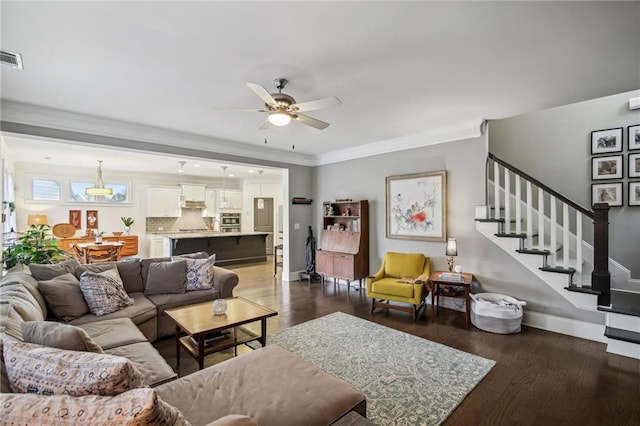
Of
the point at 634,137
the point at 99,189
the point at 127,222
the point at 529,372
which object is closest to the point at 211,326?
the point at 529,372

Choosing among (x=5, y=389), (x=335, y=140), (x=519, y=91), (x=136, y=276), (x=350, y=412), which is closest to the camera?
(x=5, y=389)

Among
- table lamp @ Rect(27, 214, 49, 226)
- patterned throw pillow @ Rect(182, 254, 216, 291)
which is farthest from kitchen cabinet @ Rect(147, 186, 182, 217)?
patterned throw pillow @ Rect(182, 254, 216, 291)

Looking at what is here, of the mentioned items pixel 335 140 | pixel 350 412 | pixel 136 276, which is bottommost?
pixel 350 412

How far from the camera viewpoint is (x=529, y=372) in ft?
8.52

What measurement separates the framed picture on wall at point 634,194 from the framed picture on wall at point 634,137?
1.54ft

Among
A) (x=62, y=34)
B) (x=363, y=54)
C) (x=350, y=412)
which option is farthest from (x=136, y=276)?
(x=363, y=54)

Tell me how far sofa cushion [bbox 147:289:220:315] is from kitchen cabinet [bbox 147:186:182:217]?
5.95 meters

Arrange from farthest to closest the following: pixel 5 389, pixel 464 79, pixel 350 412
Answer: pixel 464 79, pixel 350 412, pixel 5 389

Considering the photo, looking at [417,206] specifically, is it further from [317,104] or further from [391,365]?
[317,104]

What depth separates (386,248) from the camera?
17.0 ft

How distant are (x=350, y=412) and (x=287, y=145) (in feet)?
14.9

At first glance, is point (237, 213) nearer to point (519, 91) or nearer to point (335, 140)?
point (335, 140)

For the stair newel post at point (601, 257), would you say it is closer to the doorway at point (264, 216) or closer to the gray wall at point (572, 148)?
the gray wall at point (572, 148)

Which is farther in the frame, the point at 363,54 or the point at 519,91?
the point at 519,91
